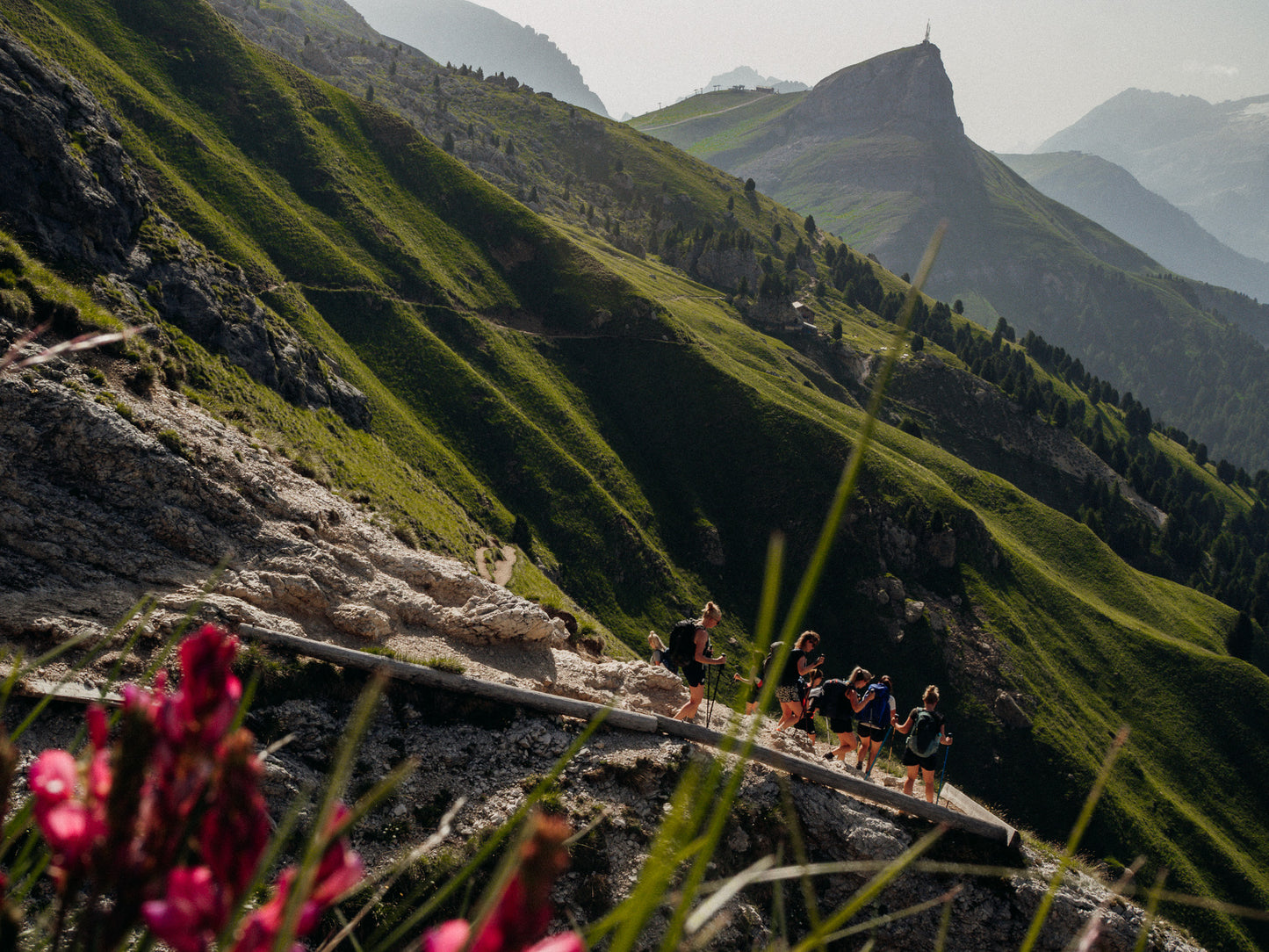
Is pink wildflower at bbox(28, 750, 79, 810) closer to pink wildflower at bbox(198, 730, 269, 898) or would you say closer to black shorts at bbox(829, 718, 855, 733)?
pink wildflower at bbox(198, 730, 269, 898)

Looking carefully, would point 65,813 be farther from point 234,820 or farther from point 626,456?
point 626,456

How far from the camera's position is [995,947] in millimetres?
11148

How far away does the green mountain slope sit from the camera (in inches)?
2328

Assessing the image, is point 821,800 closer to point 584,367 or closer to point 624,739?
point 624,739

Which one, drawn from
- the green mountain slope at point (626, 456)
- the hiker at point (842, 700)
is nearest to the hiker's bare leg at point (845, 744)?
the hiker at point (842, 700)

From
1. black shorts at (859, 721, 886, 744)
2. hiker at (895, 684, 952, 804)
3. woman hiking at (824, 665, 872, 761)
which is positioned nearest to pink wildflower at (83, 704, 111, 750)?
woman hiking at (824, 665, 872, 761)

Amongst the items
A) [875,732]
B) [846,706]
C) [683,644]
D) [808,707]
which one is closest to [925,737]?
[875,732]

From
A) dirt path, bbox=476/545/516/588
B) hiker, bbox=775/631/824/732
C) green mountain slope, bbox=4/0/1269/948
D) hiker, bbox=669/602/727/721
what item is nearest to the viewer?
hiker, bbox=669/602/727/721

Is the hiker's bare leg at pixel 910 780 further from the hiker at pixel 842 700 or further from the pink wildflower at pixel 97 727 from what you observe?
the pink wildflower at pixel 97 727

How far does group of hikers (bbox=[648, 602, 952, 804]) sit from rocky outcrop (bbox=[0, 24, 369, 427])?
25177 millimetres

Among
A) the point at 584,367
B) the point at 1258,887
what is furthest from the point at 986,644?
the point at 584,367

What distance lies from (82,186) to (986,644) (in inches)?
2998

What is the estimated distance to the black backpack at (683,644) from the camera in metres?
13.0

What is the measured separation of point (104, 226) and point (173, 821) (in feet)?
133
